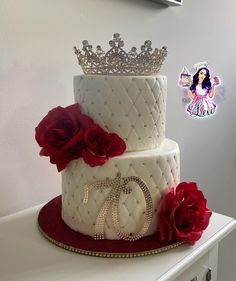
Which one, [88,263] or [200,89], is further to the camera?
[200,89]

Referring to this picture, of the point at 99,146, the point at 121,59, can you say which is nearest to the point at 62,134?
the point at 99,146

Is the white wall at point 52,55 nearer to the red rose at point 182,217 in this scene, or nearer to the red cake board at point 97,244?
the red cake board at point 97,244

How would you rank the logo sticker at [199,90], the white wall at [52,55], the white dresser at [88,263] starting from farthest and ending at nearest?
the logo sticker at [199,90] → the white wall at [52,55] → the white dresser at [88,263]

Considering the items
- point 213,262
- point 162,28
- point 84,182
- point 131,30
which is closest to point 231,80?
point 162,28

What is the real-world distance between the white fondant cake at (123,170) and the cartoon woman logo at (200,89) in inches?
25.7

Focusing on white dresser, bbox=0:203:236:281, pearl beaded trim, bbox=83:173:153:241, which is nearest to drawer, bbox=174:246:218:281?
white dresser, bbox=0:203:236:281

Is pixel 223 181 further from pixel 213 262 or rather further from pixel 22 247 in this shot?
pixel 22 247

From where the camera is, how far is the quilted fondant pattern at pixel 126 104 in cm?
63

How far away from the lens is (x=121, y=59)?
64 cm

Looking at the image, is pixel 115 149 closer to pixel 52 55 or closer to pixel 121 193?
pixel 121 193

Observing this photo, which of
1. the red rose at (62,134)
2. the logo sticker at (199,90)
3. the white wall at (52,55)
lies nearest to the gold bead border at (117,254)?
the red rose at (62,134)

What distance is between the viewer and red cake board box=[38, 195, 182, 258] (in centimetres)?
59

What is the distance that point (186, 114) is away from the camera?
1.32 meters

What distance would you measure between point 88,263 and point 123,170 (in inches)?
6.6
